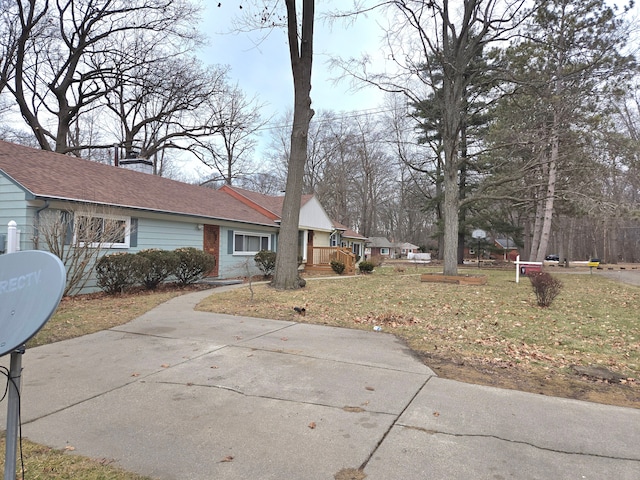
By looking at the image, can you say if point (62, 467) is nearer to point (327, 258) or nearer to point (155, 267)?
point (155, 267)

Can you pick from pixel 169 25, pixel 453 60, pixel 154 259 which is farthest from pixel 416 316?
pixel 169 25

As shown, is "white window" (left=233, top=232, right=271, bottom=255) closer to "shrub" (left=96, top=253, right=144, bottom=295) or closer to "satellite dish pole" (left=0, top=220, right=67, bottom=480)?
"shrub" (left=96, top=253, right=144, bottom=295)

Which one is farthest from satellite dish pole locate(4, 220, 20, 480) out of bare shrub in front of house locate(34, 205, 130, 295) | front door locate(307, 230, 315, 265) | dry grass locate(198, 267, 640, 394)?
front door locate(307, 230, 315, 265)

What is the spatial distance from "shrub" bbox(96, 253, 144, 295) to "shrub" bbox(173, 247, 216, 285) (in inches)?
53.8

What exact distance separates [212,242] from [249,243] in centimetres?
238

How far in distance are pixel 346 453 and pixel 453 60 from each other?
1520cm

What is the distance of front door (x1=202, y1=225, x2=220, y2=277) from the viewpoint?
15.5 m

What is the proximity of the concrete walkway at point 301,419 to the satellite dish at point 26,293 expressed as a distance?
1.43m

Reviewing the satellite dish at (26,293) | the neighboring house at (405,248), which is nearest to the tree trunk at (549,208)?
the satellite dish at (26,293)

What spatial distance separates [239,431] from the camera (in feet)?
10.5

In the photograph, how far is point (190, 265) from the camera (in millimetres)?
12312

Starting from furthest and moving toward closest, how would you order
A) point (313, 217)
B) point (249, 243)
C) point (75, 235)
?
point (313, 217) < point (249, 243) < point (75, 235)

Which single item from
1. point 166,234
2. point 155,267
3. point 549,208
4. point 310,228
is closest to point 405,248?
point 549,208

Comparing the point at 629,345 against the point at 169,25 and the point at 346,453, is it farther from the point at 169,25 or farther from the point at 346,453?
the point at 169,25
